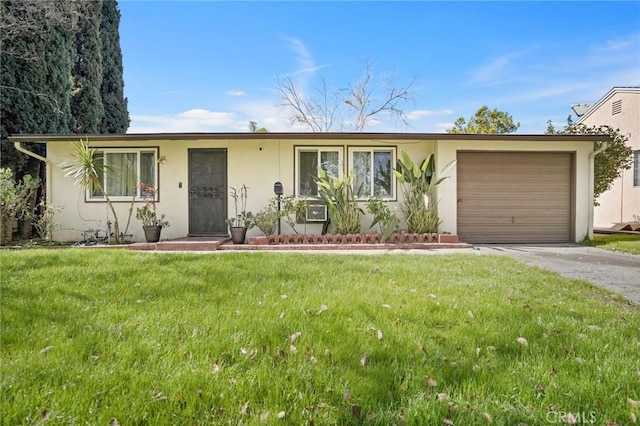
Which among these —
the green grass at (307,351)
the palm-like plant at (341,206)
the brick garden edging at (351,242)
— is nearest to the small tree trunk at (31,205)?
the brick garden edging at (351,242)

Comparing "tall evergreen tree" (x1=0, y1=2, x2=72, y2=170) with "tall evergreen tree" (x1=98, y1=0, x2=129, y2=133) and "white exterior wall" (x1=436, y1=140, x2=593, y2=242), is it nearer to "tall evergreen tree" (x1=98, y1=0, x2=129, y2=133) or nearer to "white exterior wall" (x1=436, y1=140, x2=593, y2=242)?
"tall evergreen tree" (x1=98, y1=0, x2=129, y2=133)

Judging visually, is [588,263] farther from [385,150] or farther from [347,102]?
[347,102]

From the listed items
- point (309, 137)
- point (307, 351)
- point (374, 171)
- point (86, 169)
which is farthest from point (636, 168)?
point (86, 169)

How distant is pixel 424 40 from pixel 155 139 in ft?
45.5

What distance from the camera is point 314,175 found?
9758 mm

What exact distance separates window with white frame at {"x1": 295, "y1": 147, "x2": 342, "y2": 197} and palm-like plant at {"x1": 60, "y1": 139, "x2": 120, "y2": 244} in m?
4.59

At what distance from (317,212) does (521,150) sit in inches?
216

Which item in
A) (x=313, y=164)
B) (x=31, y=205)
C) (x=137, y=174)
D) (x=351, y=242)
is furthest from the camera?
(x=31, y=205)

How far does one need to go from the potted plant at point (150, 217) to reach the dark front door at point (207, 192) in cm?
81

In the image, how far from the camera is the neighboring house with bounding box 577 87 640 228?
1520cm

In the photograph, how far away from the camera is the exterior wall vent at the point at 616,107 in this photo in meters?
16.1

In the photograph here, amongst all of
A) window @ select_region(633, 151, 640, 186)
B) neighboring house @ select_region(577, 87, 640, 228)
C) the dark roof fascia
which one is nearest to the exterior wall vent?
neighboring house @ select_region(577, 87, 640, 228)

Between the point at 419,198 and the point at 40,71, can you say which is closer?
the point at 419,198

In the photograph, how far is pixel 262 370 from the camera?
2117 mm
